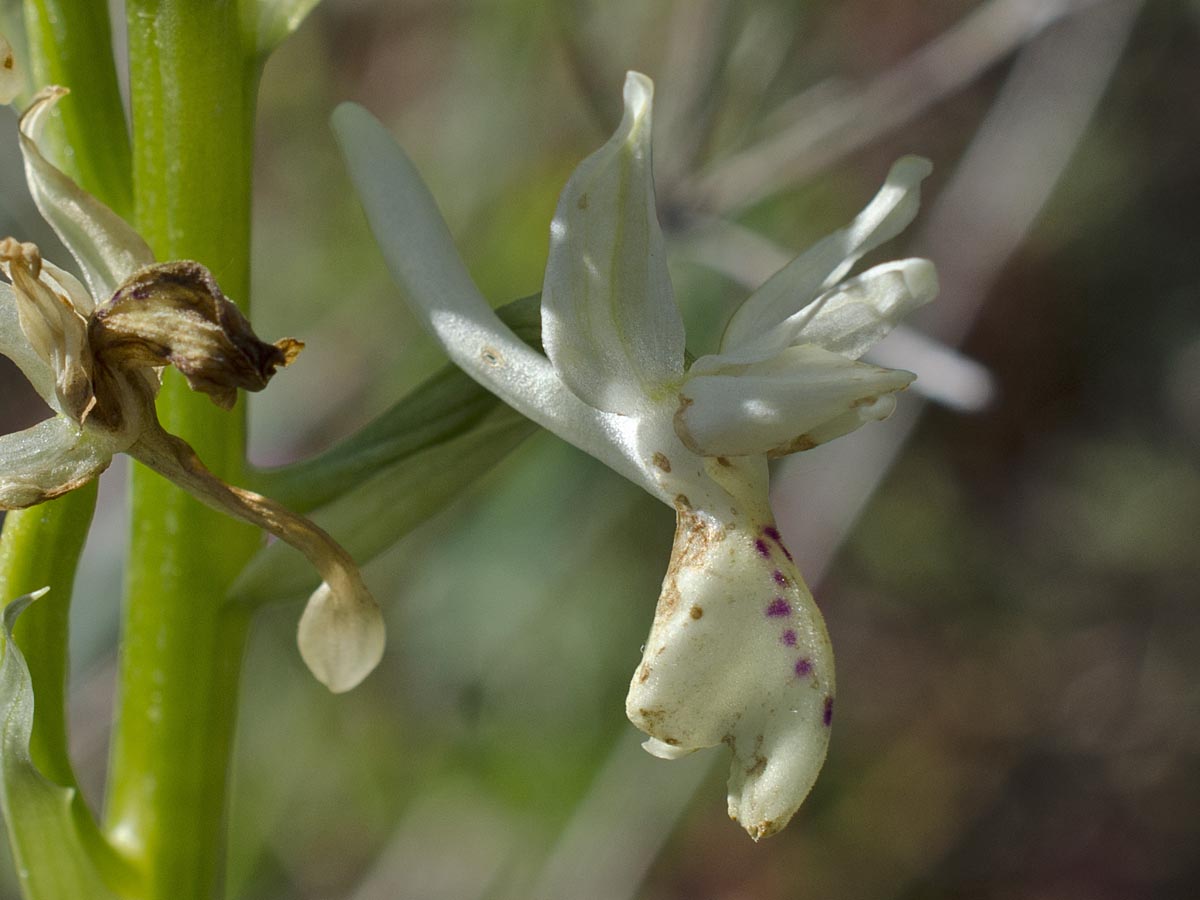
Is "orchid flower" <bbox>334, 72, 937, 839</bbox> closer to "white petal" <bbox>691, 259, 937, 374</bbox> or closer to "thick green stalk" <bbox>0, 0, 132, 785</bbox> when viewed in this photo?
"white petal" <bbox>691, 259, 937, 374</bbox>

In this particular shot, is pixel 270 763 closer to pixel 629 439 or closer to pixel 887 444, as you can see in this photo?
pixel 887 444

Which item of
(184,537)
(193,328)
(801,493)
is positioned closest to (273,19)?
(193,328)

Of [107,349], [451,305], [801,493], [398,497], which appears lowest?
[801,493]

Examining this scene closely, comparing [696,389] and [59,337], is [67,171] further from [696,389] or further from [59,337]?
[696,389]

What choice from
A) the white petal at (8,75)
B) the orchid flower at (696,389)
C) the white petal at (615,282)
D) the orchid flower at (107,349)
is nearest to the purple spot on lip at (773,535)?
the orchid flower at (696,389)

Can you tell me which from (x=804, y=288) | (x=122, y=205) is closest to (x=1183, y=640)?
(x=804, y=288)

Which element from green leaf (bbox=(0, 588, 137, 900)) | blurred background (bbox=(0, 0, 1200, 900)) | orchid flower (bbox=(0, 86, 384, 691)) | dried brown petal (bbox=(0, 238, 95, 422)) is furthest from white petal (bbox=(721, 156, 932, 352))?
blurred background (bbox=(0, 0, 1200, 900))
